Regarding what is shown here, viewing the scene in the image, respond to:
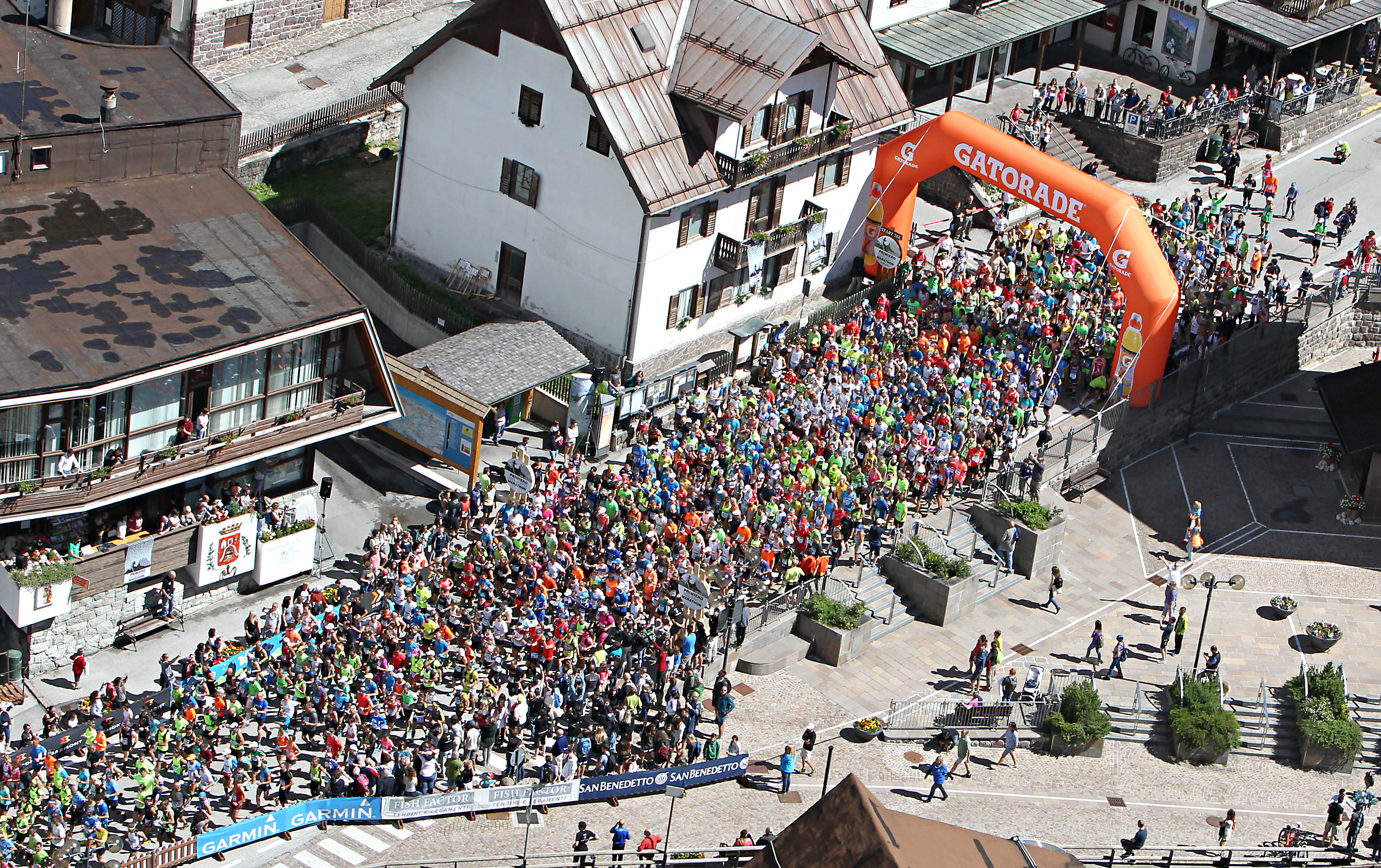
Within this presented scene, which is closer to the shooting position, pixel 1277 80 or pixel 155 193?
pixel 155 193

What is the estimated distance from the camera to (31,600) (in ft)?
173

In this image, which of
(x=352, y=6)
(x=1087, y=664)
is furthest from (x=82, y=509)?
(x=352, y=6)

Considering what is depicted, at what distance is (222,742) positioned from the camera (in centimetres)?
5150

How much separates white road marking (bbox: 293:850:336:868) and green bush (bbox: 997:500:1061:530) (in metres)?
25.4

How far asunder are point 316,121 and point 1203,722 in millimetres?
39342

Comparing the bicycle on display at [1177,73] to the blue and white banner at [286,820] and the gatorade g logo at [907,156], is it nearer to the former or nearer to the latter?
the gatorade g logo at [907,156]

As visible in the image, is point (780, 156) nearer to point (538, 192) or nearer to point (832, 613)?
point (538, 192)

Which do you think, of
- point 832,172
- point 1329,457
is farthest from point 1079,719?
point 832,172

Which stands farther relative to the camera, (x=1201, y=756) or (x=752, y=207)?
(x=752, y=207)

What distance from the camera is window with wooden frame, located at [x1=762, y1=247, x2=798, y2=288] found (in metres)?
71.1

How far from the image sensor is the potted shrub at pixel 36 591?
52.7 meters

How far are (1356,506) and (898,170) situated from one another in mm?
19713

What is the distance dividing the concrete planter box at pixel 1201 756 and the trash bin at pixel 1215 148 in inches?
1368

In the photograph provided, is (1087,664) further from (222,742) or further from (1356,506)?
(222,742)
